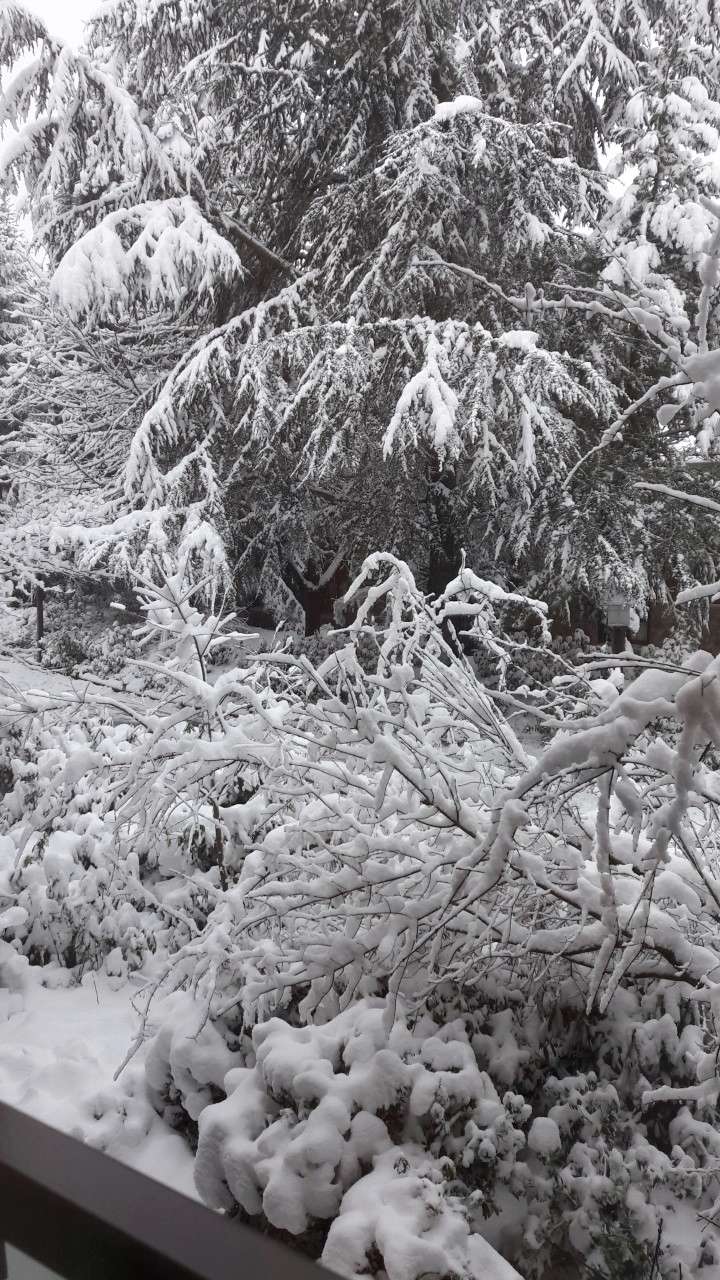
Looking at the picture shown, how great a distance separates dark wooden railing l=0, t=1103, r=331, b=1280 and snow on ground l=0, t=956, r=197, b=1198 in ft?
6.20

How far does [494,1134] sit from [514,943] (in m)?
0.52

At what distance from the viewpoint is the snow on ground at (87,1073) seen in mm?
2660

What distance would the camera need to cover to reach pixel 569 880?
105 inches

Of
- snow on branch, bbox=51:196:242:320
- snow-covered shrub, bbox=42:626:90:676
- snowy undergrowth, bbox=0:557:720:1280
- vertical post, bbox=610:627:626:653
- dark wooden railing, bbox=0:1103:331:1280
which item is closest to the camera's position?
dark wooden railing, bbox=0:1103:331:1280

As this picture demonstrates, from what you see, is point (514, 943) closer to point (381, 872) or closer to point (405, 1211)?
point (381, 872)

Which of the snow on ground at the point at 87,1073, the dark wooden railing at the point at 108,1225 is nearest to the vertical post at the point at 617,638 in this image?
the snow on ground at the point at 87,1073

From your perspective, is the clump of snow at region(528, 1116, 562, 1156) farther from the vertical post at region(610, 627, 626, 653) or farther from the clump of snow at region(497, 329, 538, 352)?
the vertical post at region(610, 627, 626, 653)

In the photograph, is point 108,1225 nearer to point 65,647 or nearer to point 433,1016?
point 433,1016

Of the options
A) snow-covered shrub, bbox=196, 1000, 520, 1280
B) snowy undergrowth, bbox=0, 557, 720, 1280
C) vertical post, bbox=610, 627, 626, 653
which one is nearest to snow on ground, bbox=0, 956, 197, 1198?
snowy undergrowth, bbox=0, 557, 720, 1280

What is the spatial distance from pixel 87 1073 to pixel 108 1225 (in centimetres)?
276

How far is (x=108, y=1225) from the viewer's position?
603mm

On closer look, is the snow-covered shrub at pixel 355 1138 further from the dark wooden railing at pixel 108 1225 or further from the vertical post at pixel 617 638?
the vertical post at pixel 617 638

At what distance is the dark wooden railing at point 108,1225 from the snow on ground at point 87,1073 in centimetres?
189

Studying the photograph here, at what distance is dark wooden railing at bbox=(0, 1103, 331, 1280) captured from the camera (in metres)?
0.58
